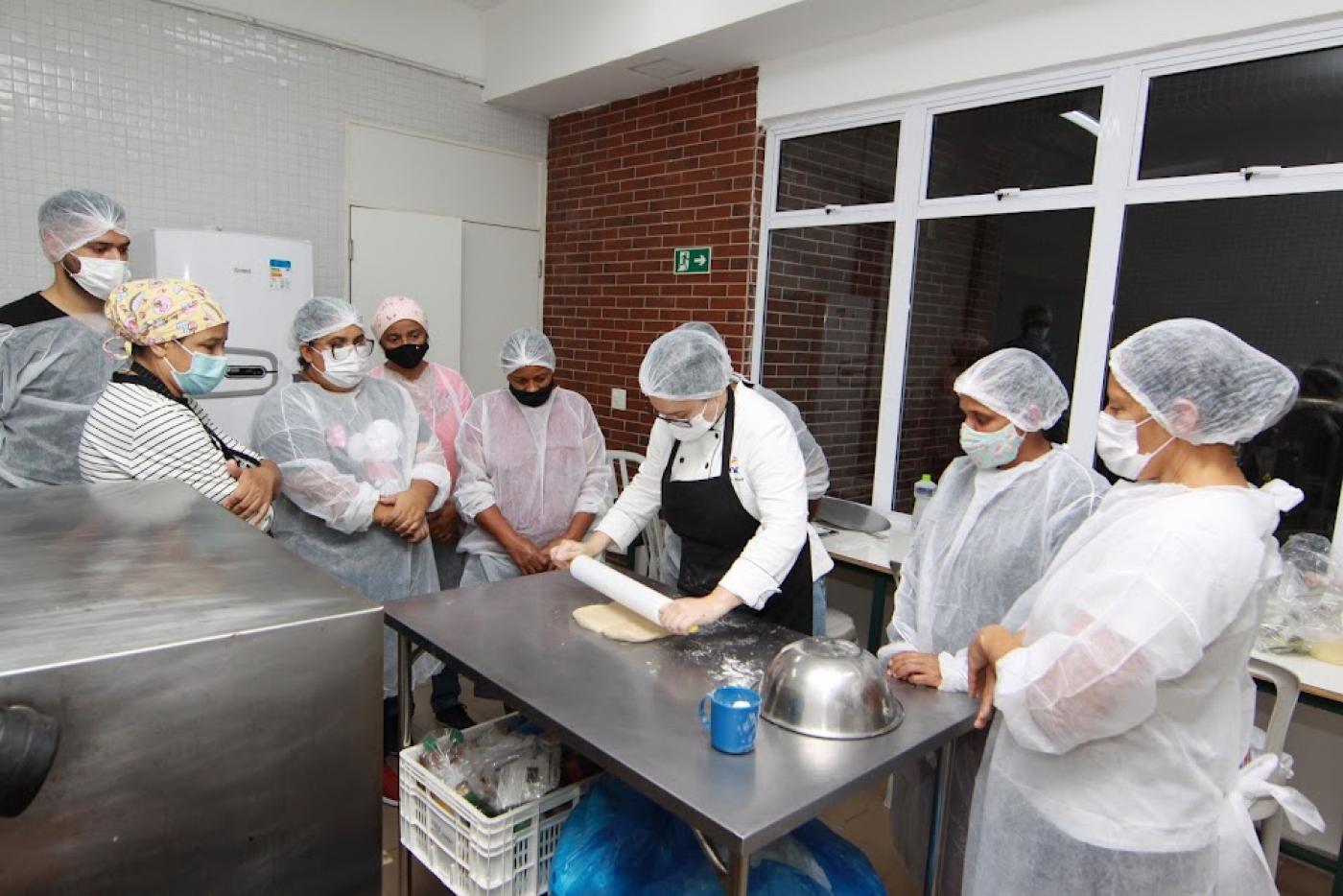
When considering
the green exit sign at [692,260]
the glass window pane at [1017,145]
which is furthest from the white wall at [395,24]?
the glass window pane at [1017,145]

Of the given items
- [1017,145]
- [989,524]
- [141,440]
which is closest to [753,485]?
[989,524]

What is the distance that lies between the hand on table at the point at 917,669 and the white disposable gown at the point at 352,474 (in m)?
1.28

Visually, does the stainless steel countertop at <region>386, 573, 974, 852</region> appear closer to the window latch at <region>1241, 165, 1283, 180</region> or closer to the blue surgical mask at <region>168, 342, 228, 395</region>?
the blue surgical mask at <region>168, 342, 228, 395</region>

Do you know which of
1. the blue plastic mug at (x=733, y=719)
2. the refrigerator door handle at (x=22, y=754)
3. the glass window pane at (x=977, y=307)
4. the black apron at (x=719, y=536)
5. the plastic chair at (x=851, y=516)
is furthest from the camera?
the plastic chair at (x=851, y=516)

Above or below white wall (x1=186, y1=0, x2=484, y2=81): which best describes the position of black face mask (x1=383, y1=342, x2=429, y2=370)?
below

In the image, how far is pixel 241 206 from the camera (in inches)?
146

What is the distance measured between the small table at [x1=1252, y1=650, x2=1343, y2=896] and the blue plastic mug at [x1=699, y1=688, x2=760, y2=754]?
131 cm

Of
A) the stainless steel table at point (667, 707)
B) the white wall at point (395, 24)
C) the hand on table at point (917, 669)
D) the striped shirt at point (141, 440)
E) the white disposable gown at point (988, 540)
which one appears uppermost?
the white wall at point (395, 24)

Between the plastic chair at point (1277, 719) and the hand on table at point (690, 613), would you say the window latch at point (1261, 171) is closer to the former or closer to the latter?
the plastic chair at point (1277, 719)

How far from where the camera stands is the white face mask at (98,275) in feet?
6.79

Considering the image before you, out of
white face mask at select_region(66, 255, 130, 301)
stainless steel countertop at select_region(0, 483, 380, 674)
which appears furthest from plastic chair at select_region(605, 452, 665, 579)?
stainless steel countertop at select_region(0, 483, 380, 674)

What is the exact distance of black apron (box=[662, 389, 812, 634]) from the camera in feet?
6.38

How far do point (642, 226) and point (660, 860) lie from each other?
11.0 ft

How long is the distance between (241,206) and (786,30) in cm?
255
